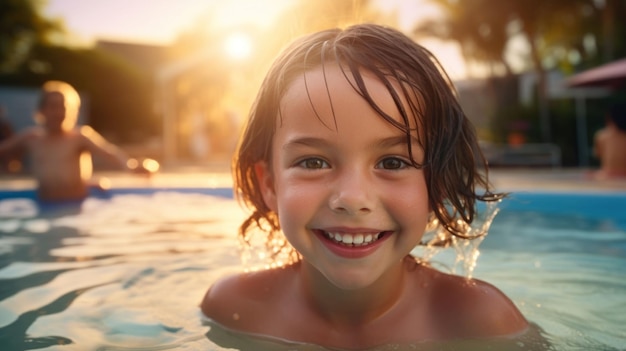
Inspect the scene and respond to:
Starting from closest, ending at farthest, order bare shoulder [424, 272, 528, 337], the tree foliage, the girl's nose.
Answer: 1. the girl's nose
2. bare shoulder [424, 272, 528, 337]
3. the tree foliage

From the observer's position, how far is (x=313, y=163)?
64.6 inches

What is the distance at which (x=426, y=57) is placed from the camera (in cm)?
183

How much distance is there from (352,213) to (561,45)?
79.9ft

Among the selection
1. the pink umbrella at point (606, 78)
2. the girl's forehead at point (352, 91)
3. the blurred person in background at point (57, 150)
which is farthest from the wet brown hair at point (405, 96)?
the pink umbrella at point (606, 78)

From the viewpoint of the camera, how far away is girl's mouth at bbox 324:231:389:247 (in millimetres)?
1612

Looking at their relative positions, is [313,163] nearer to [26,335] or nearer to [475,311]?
[475,311]

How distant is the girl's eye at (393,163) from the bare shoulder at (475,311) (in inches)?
21.2

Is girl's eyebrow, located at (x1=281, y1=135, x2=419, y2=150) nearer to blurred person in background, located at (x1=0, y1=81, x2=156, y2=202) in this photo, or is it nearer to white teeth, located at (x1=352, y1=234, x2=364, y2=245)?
white teeth, located at (x1=352, y1=234, x2=364, y2=245)

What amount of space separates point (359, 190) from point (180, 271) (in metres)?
1.98

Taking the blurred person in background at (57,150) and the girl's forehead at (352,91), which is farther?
the blurred person in background at (57,150)

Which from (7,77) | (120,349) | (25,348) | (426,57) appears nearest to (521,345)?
(426,57)

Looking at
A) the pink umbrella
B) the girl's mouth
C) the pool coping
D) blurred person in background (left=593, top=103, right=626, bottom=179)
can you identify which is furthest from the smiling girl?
the pink umbrella

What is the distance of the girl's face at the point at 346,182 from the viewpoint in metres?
1.56

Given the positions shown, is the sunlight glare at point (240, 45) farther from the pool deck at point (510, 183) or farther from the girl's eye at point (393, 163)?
the girl's eye at point (393, 163)
